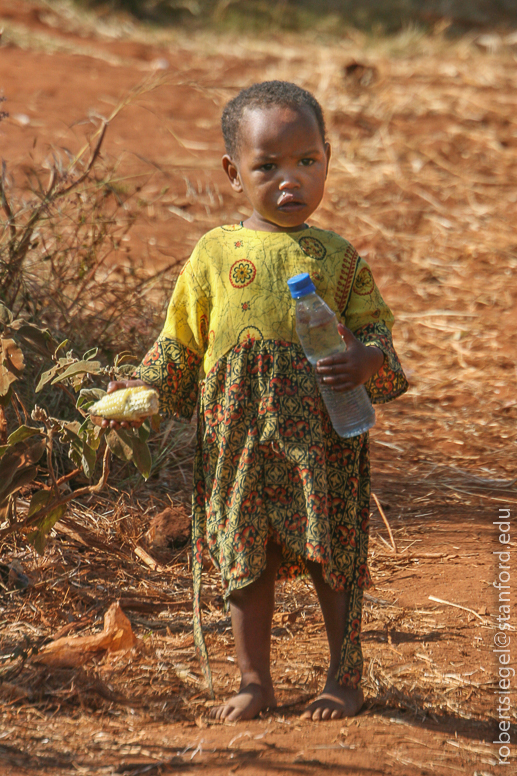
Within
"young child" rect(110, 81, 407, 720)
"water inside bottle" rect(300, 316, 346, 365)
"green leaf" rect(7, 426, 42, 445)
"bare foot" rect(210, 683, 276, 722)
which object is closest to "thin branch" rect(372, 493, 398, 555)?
"young child" rect(110, 81, 407, 720)

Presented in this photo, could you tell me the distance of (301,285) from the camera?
181 cm

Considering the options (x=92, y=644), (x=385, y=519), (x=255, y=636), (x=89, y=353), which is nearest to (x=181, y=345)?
(x=89, y=353)

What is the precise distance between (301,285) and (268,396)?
0.88ft

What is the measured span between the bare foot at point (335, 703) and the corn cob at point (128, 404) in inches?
30.9

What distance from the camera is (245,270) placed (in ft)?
6.42

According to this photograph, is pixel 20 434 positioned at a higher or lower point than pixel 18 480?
higher

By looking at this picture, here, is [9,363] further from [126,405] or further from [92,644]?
[92,644]

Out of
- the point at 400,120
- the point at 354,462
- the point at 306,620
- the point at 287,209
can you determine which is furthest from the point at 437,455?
the point at 400,120

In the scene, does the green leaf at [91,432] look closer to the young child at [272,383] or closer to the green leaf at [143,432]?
the green leaf at [143,432]

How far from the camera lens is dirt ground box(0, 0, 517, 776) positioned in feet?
6.34

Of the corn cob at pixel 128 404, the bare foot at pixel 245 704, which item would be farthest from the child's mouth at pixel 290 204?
the bare foot at pixel 245 704

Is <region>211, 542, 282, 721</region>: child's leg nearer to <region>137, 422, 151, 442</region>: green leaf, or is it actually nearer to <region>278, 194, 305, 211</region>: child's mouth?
<region>137, 422, 151, 442</region>: green leaf

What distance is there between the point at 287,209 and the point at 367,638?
1272 millimetres

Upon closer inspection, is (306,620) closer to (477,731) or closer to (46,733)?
(477,731)
